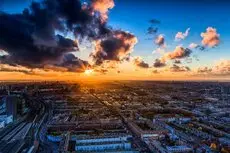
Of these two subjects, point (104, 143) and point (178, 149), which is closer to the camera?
point (178, 149)

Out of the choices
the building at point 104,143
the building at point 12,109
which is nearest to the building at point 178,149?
the building at point 104,143

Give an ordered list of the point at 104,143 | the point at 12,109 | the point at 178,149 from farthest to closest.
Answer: the point at 12,109 → the point at 104,143 → the point at 178,149

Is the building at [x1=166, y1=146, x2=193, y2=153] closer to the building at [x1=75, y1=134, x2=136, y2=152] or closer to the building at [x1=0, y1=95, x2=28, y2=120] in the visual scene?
the building at [x1=75, y1=134, x2=136, y2=152]

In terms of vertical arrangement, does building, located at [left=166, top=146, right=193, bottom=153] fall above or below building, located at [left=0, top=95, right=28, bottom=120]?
below

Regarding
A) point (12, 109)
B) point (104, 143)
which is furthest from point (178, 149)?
point (12, 109)

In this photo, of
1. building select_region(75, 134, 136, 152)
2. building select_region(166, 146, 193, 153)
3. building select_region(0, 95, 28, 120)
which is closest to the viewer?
building select_region(166, 146, 193, 153)

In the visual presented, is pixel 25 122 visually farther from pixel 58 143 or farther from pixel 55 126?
pixel 58 143

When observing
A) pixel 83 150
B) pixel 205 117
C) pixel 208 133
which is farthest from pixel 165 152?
pixel 205 117

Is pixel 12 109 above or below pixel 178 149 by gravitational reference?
above

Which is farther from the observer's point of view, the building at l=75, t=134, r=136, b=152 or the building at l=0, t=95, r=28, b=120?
the building at l=0, t=95, r=28, b=120

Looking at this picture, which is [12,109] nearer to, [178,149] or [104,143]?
[104,143]

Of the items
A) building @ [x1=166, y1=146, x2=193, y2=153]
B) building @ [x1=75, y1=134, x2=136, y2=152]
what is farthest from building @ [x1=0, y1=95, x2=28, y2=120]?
building @ [x1=166, y1=146, x2=193, y2=153]
